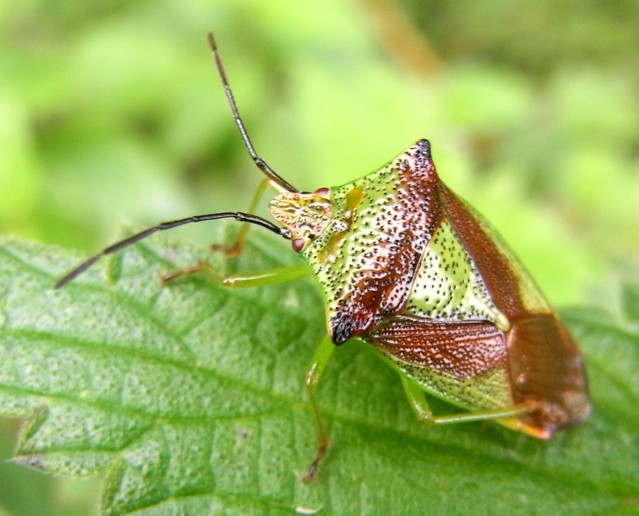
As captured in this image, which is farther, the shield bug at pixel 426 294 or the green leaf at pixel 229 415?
the shield bug at pixel 426 294

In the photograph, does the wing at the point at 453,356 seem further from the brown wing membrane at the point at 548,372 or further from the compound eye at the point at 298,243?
the compound eye at the point at 298,243

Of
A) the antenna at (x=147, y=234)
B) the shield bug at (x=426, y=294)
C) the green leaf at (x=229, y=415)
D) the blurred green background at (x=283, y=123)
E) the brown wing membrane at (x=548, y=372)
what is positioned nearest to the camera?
the green leaf at (x=229, y=415)

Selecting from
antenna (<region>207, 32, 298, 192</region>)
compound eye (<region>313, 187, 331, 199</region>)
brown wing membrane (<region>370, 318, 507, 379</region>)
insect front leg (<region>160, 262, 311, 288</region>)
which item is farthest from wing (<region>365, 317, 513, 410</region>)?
antenna (<region>207, 32, 298, 192</region>)

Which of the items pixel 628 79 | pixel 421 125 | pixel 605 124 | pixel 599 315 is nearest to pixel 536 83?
pixel 628 79

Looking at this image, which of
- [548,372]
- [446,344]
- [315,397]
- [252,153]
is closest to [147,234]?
[252,153]

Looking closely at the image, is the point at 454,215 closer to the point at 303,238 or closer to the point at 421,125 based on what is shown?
the point at 303,238

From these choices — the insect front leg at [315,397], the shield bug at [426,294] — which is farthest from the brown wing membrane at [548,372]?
the insect front leg at [315,397]
